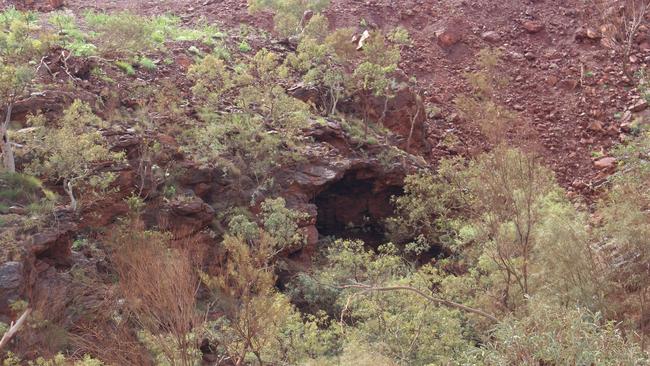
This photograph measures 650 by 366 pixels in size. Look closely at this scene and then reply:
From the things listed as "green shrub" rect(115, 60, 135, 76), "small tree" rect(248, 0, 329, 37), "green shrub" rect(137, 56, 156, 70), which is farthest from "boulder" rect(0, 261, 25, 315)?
"small tree" rect(248, 0, 329, 37)

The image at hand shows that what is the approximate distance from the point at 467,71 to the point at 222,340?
69.4 ft

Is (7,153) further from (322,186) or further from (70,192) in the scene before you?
(322,186)

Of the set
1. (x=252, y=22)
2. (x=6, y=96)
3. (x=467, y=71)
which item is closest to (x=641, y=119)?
(x=467, y=71)

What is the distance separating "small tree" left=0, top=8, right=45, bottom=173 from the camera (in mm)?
13789

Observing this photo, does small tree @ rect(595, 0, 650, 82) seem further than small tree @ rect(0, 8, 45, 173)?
Yes

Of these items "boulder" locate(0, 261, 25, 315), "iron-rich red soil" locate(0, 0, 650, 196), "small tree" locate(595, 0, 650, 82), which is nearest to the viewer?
"boulder" locate(0, 261, 25, 315)

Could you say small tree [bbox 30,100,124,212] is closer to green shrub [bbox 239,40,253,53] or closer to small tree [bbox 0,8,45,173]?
small tree [bbox 0,8,45,173]

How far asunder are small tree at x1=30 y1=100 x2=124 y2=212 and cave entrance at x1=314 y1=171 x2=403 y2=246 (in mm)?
8599

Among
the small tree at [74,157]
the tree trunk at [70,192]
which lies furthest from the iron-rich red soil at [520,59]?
the tree trunk at [70,192]

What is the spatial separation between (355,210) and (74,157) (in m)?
10.6

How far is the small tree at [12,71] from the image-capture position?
45.2 ft

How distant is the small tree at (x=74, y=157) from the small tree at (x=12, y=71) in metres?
0.73

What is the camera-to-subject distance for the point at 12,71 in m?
13.7

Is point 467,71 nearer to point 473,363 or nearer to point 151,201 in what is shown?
point 151,201
